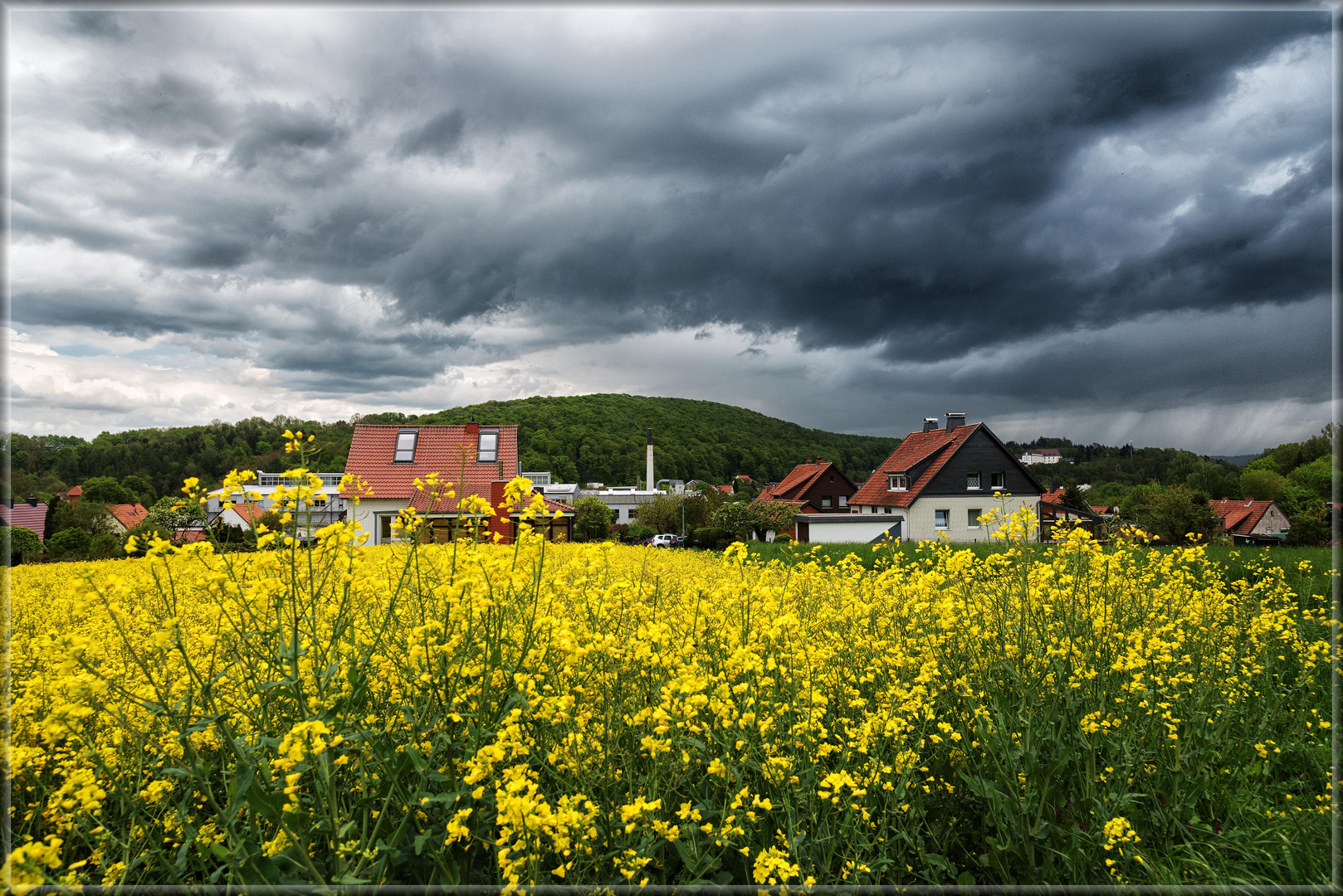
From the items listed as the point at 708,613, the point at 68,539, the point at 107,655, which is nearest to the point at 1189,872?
the point at 708,613

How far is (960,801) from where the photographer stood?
3.02 m

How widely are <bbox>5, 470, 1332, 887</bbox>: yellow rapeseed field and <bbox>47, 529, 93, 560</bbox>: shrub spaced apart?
2068cm

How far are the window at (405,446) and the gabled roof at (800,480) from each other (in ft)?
85.4

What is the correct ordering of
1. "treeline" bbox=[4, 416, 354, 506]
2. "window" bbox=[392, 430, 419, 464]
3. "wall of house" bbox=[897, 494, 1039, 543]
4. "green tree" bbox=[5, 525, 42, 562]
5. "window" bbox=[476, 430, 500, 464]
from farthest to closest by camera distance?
"wall of house" bbox=[897, 494, 1039, 543] → "window" bbox=[392, 430, 419, 464] → "window" bbox=[476, 430, 500, 464] → "green tree" bbox=[5, 525, 42, 562] → "treeline" bbox=[4, 416, 354, 506]

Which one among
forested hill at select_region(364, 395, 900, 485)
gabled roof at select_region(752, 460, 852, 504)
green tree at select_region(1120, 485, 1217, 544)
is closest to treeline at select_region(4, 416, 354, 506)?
green tree at select_region(1120, 485, 1217, 544)

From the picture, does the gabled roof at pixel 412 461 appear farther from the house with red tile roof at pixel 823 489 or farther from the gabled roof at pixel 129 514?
the house with red tile roof at pixel 823 489

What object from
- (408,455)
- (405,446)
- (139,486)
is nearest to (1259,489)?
(408,455)

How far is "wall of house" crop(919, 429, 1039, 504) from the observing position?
1292 inches

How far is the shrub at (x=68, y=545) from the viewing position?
60.6ft

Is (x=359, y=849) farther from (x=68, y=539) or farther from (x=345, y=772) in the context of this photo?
(x=68, y=539)

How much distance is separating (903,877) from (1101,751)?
1457 mm

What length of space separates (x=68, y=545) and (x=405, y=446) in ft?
35.7

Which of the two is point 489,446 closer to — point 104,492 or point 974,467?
point 104,492

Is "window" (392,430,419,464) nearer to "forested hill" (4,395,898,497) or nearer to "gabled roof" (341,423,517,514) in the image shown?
"gabled roof" (341,423,517,514)
